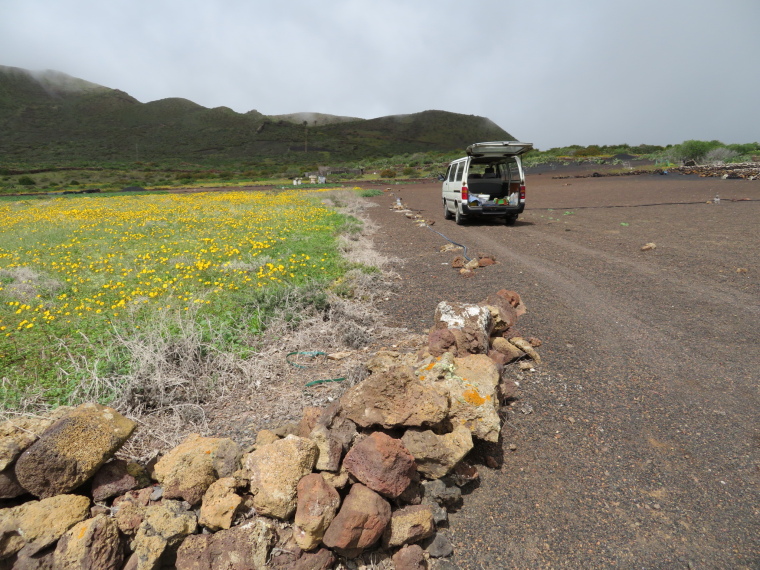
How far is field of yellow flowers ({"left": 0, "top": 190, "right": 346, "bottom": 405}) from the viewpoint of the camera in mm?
4059

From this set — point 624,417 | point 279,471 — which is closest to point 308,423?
point 279,471

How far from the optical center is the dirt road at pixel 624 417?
80.4 inches

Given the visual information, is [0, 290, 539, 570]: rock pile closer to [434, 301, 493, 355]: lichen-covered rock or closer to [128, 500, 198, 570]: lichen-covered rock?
[128, 500, 198, 570]: lichen-covered rock

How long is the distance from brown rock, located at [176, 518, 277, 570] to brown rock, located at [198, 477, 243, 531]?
0.05 metres

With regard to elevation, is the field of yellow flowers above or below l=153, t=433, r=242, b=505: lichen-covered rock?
below

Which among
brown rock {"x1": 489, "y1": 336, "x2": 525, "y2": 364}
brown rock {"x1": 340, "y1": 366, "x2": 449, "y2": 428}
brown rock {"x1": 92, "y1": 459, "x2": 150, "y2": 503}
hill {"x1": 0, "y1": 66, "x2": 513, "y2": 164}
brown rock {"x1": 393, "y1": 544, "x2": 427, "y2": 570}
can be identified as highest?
hill {"x1": 0, "y1": 66, "x2": 513, "y2": 164}

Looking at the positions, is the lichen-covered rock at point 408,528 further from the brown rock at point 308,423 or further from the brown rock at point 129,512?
the brown rock at point 129,512

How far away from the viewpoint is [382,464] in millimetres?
2068

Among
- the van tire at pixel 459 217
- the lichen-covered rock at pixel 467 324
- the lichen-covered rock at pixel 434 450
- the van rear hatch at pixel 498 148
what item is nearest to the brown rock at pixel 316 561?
the lichen-covered rock at pixel 434 450

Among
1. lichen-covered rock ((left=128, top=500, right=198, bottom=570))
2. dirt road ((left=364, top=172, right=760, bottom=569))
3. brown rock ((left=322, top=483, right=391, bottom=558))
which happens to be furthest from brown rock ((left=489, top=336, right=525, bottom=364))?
lichen-covered rock ((left=128, top=500, right=198, bottom=570))

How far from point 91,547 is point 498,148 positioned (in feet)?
37.2

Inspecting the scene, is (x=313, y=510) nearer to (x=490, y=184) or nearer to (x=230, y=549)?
(x=230, y=549)

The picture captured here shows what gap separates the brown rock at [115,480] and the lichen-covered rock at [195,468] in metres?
0.09

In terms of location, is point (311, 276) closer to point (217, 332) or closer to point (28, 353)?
point (217, 332)
